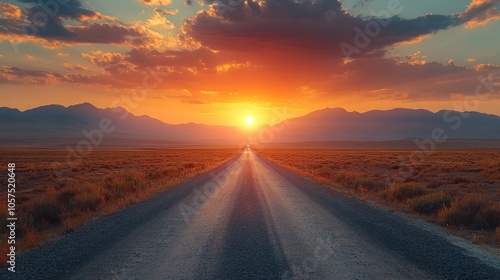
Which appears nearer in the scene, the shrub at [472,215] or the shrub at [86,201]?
the shrub at [472,215]

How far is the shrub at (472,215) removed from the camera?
34.8 ft

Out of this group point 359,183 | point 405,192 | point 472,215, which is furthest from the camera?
point 359,183

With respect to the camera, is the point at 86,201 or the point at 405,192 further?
the point at 405,192

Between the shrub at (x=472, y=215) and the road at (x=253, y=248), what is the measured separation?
1211mm

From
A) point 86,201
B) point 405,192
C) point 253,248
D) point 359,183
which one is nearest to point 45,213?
point 86,201

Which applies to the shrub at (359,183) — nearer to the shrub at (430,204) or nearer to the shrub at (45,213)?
the shrub at (430,204)

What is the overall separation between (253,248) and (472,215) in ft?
26.0

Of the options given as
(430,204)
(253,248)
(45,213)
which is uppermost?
(430,204)

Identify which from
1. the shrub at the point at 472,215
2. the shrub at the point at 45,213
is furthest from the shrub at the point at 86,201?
the shrub at the point at 472,215

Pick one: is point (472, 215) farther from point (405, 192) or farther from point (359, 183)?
point (359, 183)

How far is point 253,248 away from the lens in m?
8.09

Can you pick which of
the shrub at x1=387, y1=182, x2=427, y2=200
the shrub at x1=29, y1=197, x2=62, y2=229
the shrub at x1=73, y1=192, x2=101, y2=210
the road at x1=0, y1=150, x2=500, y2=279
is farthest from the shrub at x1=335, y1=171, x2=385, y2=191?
the shrub at x1=29, y1=197, x2=62, y2=229

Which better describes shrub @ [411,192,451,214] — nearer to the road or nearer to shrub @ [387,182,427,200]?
the road

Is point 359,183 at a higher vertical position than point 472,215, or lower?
lower
